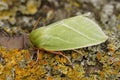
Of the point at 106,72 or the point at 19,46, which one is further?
the point at 19,46

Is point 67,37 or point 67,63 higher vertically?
point 67,37

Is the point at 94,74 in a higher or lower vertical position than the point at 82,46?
lower

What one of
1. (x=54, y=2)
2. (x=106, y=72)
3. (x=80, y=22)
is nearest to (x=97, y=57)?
(x=106, y=72)

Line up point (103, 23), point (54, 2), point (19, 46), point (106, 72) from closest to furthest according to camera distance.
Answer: point (106, 72) → point (19, 46) → point (103, 23) → point (54, 2)

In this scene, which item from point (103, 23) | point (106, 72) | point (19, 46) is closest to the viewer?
point (106, 72)

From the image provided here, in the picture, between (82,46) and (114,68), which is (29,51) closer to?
(82,46)

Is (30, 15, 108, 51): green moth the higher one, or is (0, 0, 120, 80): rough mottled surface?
(30, 15, 108, 51): green moth

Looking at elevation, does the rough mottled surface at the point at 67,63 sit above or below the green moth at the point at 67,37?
below

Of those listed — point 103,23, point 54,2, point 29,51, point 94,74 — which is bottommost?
point 94,74
